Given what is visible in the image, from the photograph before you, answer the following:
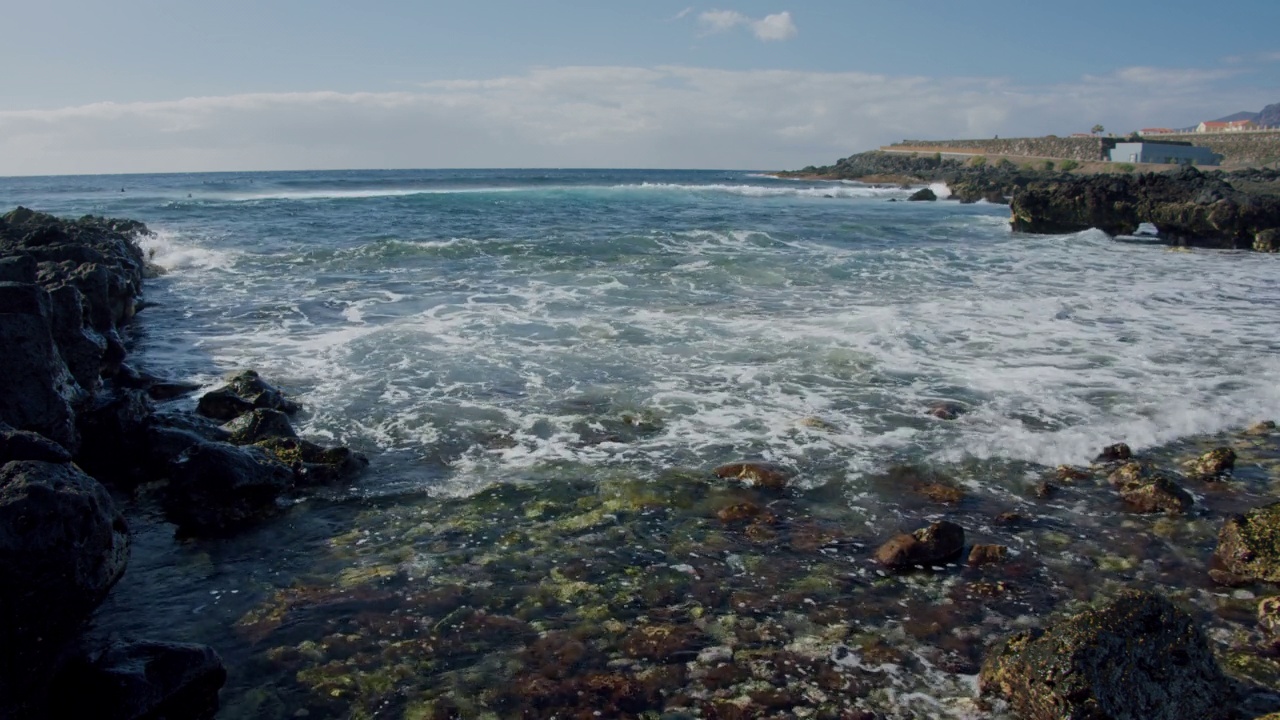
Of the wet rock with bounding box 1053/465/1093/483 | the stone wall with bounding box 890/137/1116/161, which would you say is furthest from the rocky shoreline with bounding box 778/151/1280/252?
the stone wall with bounding box 890/137/1116/161

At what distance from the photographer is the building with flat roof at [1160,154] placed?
6053 centimetres

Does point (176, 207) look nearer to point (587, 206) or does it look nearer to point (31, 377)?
point (587, 206)

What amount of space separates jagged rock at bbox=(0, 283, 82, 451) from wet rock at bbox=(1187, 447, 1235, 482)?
9.71 m

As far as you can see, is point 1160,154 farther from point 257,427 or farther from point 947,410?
point 257,427

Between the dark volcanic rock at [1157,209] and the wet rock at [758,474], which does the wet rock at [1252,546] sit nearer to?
the wet rock at [758,474]

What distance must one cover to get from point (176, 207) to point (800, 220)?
33.0 metres

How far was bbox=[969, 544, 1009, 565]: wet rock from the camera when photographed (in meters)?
5.30

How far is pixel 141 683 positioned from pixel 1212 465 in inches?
323

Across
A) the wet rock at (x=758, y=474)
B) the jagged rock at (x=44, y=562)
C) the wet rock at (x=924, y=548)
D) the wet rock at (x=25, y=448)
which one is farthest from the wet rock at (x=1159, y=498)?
the wet rock at (x=25, y=448)

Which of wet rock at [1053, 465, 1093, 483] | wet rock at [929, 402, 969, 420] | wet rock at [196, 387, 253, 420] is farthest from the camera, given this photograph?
wet rock at [929, 402, 969, 420]

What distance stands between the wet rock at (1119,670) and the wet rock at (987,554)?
133cm

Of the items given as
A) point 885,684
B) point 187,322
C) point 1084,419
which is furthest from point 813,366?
point 187,322

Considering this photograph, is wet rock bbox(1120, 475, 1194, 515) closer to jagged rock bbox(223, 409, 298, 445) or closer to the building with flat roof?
jagged rock bbox(223, 409, 298, 445)

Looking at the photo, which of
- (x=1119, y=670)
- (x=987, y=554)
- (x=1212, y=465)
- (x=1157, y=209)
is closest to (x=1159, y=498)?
(x=1212, y=465)
